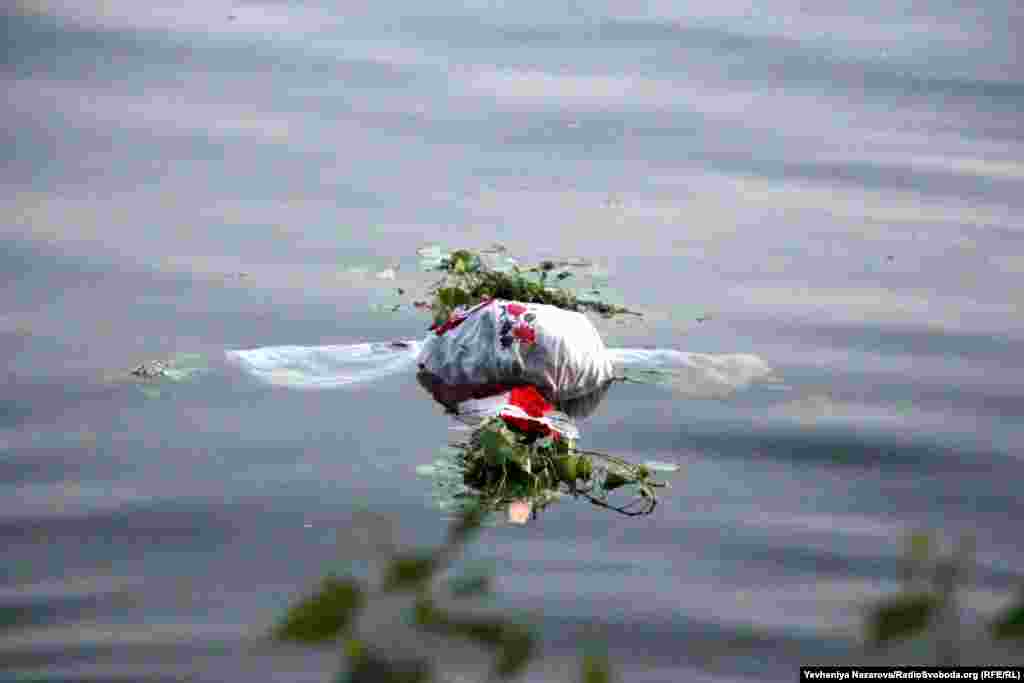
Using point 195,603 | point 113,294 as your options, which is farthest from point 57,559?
point 113,294

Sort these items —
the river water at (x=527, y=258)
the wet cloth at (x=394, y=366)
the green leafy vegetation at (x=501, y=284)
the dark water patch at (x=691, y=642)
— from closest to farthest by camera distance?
the dark water patch at (x=691, y=642) → the river water at (x=527, y=258) → the wet cloth at (x=394, y=366) → the green leafy vegetation at (x=501, y=284)

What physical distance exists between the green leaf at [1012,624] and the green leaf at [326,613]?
344 mm

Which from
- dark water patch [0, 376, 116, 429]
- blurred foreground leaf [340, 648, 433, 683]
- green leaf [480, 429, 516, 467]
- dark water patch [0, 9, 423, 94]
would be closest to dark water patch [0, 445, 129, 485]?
dark water patch [0, 376, 116, 429]

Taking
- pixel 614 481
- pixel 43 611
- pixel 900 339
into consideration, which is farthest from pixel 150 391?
pixel 900 339

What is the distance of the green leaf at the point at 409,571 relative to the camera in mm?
833

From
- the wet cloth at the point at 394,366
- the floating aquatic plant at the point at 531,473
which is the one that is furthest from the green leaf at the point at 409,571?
the wet cloth at the point at 394,366

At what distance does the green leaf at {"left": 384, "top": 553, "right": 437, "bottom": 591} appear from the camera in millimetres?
833

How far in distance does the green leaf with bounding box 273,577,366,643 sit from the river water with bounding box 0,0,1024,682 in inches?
1.6

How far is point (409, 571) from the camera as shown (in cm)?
84

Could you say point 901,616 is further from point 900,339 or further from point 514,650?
point 900,339

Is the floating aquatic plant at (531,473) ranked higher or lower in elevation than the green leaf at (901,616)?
lower

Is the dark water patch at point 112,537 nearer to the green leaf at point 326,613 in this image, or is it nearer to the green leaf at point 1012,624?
the green leaf at point 326,613

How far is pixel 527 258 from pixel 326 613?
3.95 meters

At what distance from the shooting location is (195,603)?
309 centimetres
